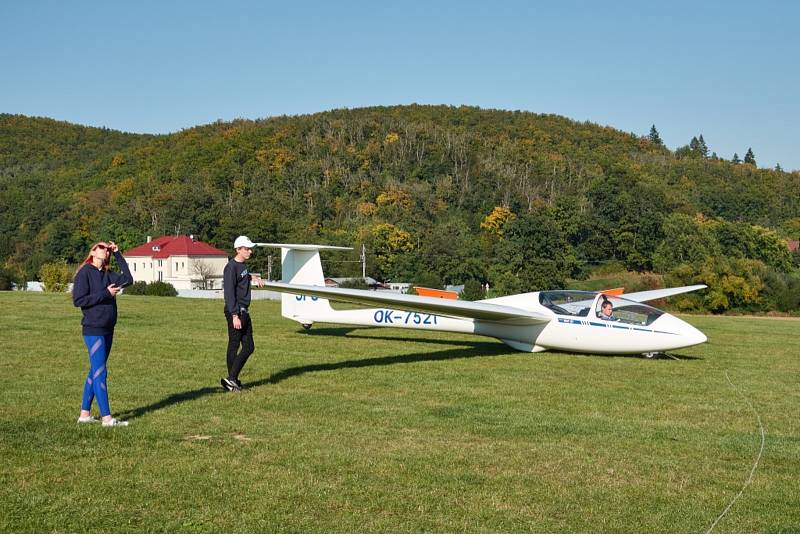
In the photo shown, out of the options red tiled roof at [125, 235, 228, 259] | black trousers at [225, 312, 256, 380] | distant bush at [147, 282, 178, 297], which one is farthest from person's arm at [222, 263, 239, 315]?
red tiled roof at [125, 235, 228, 259]

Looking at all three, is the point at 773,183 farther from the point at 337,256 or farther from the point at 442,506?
the point at 442,506

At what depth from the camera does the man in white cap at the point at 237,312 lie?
10.5 meters

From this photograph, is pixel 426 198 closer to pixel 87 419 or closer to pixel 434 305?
pixel 434 305

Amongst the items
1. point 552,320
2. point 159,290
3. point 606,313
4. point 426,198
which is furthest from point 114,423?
point 426,198

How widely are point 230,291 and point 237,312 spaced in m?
0.32

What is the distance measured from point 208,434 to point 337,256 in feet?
Answer: 270

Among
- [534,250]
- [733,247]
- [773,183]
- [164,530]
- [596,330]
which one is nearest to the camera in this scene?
[164,530]

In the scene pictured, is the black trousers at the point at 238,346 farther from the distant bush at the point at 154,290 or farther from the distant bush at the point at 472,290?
the distant bush at the point at 472,290

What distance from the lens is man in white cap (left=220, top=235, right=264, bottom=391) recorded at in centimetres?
1054

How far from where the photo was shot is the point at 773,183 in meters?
166

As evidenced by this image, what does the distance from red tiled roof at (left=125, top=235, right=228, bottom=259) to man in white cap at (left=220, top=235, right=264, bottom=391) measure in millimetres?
94208

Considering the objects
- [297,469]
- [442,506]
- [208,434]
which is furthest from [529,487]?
[208,434]

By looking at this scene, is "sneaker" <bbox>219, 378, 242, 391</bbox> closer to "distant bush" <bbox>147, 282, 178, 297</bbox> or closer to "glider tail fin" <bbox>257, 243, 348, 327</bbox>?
"glider tail fin" <bbox>257, 243, 348, 327</bbox>

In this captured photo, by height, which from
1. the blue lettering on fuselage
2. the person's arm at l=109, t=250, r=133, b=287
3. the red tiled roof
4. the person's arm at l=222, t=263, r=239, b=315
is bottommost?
the blue lettering on fuselage
